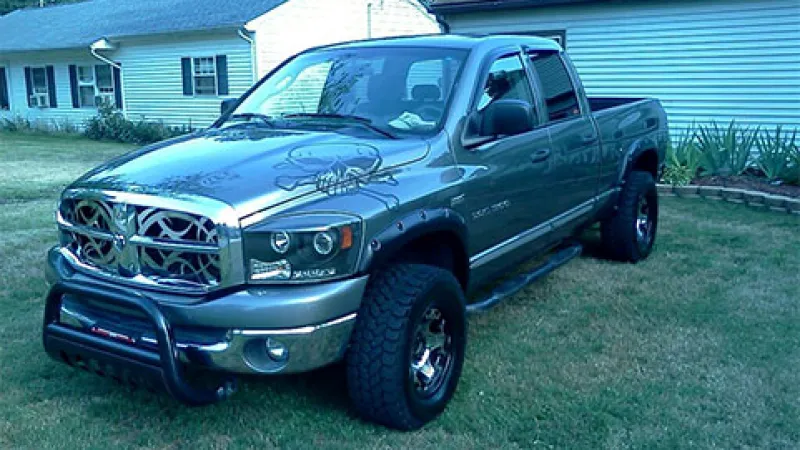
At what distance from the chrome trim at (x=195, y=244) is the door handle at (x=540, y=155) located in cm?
228

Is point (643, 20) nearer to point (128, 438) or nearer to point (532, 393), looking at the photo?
point (532, 393)

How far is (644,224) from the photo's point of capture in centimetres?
683

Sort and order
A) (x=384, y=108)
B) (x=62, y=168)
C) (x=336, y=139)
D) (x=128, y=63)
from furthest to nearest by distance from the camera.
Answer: (x=128, y=63) → (x=62, y=168) → (x=384, y=108) → (x=336, y=139)

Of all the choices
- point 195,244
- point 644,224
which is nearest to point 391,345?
A: point 195,244

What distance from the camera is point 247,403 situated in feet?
12.7

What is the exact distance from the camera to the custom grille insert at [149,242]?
3.08 meters

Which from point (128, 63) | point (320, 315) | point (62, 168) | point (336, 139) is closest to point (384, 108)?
point (336, 139)

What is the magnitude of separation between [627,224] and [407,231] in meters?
3.44

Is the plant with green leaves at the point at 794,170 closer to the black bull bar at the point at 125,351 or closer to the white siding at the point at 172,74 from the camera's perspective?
the black bull bar at the point at 125,351

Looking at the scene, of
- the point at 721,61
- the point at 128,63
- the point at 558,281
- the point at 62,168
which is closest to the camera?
the point at 558,281

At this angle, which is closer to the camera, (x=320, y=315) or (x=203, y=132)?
(x=320, y=315)

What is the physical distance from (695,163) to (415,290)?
25.1 ft

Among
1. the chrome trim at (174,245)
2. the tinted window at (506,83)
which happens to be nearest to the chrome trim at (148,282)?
the chrome trim at (174,245)

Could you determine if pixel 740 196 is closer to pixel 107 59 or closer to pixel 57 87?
pixel 107 59
